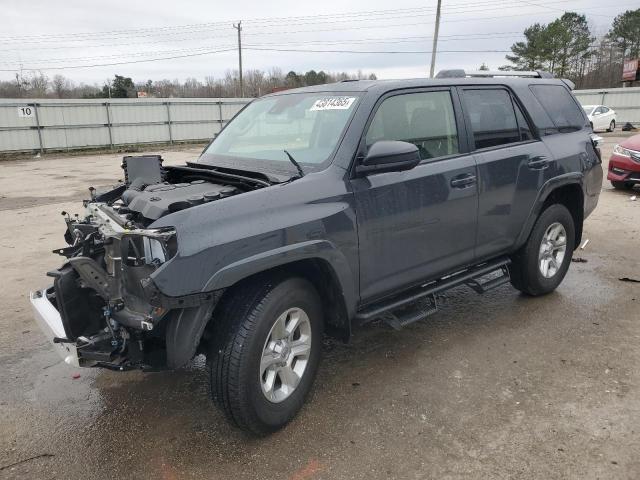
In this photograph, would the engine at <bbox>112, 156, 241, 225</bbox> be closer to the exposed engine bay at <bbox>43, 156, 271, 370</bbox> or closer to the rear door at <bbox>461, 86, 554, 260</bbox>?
the exposed engine bay at <bbox>43, 156, 271, 370</bbox>

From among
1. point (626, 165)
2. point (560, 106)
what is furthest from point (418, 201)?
point (626, 165)

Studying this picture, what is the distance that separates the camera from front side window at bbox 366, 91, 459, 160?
3469 mm

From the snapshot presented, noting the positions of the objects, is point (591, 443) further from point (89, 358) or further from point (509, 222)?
point (89, 358)

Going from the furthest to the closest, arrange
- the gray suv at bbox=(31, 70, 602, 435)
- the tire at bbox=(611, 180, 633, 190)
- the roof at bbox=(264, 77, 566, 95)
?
the tire at bbox=(611, 180, 633, 190)
the roof at bbox=(264, 77, 566, 95)
the gray suv at bbox=(31, 70, 602, 435)

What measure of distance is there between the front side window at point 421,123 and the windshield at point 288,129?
224 mm

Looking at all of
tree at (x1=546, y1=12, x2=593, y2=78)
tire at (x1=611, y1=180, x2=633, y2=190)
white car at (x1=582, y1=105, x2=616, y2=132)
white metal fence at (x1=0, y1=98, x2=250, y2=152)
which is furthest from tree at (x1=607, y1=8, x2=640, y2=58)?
tire at (x1=611, y1=180, x2=633, y2=190)

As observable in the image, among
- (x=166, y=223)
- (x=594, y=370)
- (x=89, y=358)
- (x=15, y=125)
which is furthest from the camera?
(x=15, y=125)

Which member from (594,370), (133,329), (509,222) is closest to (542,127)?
(509,222)

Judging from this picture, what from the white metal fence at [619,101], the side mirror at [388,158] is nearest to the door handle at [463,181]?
the side mirror at [388,158]

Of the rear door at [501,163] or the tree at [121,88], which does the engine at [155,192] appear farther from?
the tree at [121,88]

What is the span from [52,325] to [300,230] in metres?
1.45

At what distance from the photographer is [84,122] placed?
22.0 m

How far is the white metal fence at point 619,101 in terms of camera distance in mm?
30812

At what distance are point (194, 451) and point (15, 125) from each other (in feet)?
70.2
